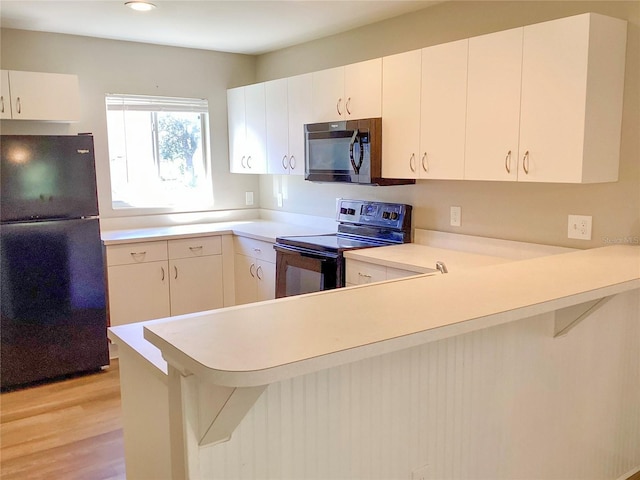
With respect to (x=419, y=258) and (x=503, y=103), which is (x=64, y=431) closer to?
(x=419, y=258)

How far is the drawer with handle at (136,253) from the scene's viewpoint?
3.94 m

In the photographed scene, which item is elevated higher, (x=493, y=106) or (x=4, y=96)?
(x=4, y=96)

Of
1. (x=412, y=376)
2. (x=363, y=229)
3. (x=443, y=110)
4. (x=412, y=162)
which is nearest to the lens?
(x=412, y=376)

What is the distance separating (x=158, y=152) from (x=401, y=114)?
7.61ft

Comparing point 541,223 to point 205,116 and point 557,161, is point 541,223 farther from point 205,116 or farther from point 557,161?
point 205,116

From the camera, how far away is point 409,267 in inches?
113

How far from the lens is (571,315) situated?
6.68 ft

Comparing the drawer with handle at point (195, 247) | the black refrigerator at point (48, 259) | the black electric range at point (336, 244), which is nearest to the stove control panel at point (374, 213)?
the black electric range at point (336, 244)

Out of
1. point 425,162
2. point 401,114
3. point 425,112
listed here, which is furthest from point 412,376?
point 401,114

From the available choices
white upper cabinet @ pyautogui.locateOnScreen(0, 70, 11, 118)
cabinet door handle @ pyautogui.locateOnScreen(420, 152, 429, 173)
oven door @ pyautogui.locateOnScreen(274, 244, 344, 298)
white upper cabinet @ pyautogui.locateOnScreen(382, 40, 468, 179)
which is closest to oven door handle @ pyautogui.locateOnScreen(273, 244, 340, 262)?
oven door @ pyautogui.locateOnScreen(274, 244, 344, 298)

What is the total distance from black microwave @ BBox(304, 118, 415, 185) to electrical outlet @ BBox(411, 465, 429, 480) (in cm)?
191

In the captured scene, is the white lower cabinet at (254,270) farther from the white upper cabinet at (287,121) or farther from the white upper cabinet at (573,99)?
the white upper cabinet at (573,99)

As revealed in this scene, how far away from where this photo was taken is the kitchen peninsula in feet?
4.13

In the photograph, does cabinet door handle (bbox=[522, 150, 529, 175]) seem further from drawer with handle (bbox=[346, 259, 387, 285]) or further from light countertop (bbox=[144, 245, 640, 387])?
drawer with handle (bbox=[346, 259, 387, 285])
